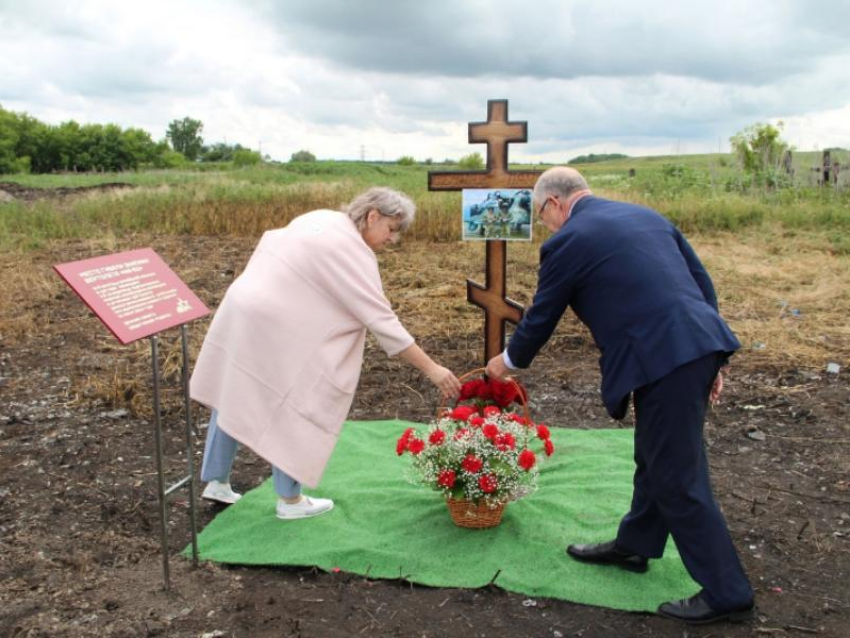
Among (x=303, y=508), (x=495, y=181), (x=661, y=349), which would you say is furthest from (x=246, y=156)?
(x=661, y=349)

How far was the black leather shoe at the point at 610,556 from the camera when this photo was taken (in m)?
3.49

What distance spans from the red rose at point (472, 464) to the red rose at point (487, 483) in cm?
4

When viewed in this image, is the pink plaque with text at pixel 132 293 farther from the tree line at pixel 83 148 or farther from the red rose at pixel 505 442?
the tree line at pixel 83 148

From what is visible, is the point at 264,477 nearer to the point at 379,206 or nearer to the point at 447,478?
the point at 447,478

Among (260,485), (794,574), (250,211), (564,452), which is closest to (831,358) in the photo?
(564,452)

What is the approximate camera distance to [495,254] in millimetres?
5293

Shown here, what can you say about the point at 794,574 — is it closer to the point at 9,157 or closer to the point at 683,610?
the point at 683,610

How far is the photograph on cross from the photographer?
5191mm

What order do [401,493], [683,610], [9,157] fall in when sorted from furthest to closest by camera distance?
[9,157]
[401,493]
[683,610]

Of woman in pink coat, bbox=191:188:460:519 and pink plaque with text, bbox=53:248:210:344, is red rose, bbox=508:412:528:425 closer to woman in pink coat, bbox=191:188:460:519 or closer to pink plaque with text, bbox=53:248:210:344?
woman in pink coat, bbox=191:188:460:519

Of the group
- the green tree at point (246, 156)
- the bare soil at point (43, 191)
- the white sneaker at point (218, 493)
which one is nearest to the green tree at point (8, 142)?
the green tree at point (246, 156)

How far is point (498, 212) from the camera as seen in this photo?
17.1 ft

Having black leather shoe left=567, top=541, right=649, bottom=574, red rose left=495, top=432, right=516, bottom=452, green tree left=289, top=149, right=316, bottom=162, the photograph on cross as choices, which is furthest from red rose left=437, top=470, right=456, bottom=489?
green tree left=289, top=149, right=316, bottom=162

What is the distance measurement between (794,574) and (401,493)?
1.95 metres
